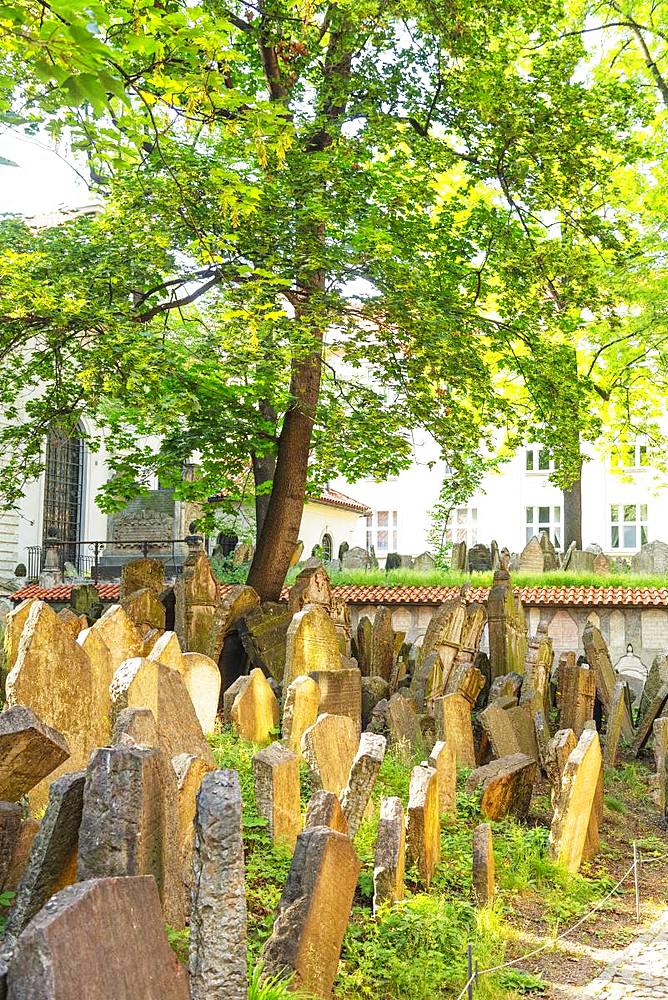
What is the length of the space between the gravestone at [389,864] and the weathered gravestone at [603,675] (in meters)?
5.65

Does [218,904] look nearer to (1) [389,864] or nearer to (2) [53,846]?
(2) [53,846]

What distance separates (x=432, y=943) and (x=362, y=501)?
37187 mm

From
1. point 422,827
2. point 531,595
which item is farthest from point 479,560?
point 422,827

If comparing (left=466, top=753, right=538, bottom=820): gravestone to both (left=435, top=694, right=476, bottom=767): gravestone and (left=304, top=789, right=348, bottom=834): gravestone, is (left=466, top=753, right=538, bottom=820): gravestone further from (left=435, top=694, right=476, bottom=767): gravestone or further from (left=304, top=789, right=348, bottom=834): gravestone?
(left=304, top=789, right=348, bottom=834): gravestone

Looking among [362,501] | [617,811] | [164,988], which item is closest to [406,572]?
[617,811]

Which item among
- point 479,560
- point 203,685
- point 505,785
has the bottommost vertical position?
point 505,785

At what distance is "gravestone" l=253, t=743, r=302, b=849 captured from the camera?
5.32 meters

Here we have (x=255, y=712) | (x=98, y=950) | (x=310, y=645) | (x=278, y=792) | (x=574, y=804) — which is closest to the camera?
(x=98, y=950)

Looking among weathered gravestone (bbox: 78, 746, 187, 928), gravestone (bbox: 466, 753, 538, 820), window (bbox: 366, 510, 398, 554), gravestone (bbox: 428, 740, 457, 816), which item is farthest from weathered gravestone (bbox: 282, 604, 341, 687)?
window (bbox: 366, 510, 398, 554)

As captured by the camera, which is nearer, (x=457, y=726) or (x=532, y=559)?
(x=457, y=726)

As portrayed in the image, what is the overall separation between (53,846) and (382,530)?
125 ft

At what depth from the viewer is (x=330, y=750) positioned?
20.4 feet

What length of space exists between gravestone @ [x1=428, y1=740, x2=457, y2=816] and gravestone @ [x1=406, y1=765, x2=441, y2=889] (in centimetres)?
66

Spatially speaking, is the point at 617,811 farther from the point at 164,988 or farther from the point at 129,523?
the point at 129,523
